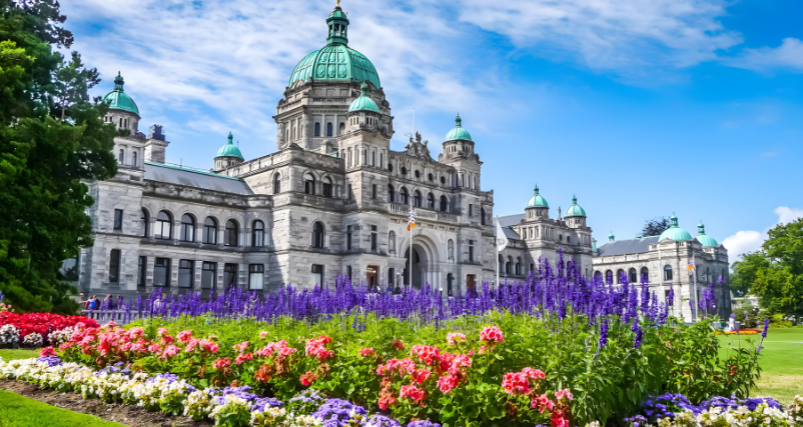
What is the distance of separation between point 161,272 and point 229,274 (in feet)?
15.9

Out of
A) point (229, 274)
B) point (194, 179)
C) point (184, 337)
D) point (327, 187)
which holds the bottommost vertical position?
point (184, 337)

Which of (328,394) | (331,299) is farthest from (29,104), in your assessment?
(328,394)

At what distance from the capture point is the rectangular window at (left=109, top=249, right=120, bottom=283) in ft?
120

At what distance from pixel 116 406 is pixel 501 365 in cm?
603

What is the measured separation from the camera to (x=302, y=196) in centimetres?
4359

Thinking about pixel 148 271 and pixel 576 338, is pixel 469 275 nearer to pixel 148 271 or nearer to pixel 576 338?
pixel 148 271

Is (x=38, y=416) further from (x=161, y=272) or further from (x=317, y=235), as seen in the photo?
(x=317, y=235)

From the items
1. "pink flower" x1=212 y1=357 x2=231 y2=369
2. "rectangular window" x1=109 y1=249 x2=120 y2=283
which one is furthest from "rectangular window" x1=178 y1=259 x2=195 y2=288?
"pink flower" x1=212 y1=357 x2=231 y2=369

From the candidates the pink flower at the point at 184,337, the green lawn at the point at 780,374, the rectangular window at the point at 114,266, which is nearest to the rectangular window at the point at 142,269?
the rectangular window at the point at 114,266

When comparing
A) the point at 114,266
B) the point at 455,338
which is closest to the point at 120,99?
the point at 114,266

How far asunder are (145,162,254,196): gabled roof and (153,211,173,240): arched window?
2.28m

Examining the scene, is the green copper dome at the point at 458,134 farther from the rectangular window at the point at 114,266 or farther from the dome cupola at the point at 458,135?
the rectangular window at the point at 114,266

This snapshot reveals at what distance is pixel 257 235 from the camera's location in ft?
146

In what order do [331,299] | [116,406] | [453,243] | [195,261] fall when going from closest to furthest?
1. [116,406]
2. [331,299]
3. [195,261]
4. [453,243]
